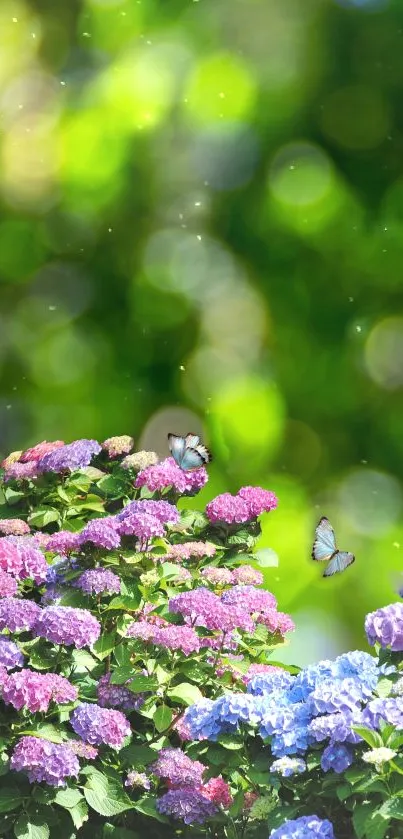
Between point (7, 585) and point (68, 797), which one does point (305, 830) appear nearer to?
point (68, 797)

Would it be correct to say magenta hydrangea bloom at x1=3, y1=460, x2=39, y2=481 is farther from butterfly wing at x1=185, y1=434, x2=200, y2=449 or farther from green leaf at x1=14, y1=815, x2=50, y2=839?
green leaf at x1=14, y1=815, x2=50, y2=839

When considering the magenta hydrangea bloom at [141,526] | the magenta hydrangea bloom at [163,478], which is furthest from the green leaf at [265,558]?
the magenta hydrangea bloom at [141,526]

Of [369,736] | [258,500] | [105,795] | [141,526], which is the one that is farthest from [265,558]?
[369,736]

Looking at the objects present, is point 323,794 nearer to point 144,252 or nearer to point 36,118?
point 144,252

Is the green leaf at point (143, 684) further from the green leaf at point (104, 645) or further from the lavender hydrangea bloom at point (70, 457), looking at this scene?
the lavender hydrangea bloom at point (70, 457)

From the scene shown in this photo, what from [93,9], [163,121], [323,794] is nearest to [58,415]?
[163,121]

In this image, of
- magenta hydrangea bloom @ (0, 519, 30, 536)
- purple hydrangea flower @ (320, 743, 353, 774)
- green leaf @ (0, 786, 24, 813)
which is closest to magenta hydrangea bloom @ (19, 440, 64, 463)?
magenta hydrangea bloom @ (0, 519, 30, 536)
